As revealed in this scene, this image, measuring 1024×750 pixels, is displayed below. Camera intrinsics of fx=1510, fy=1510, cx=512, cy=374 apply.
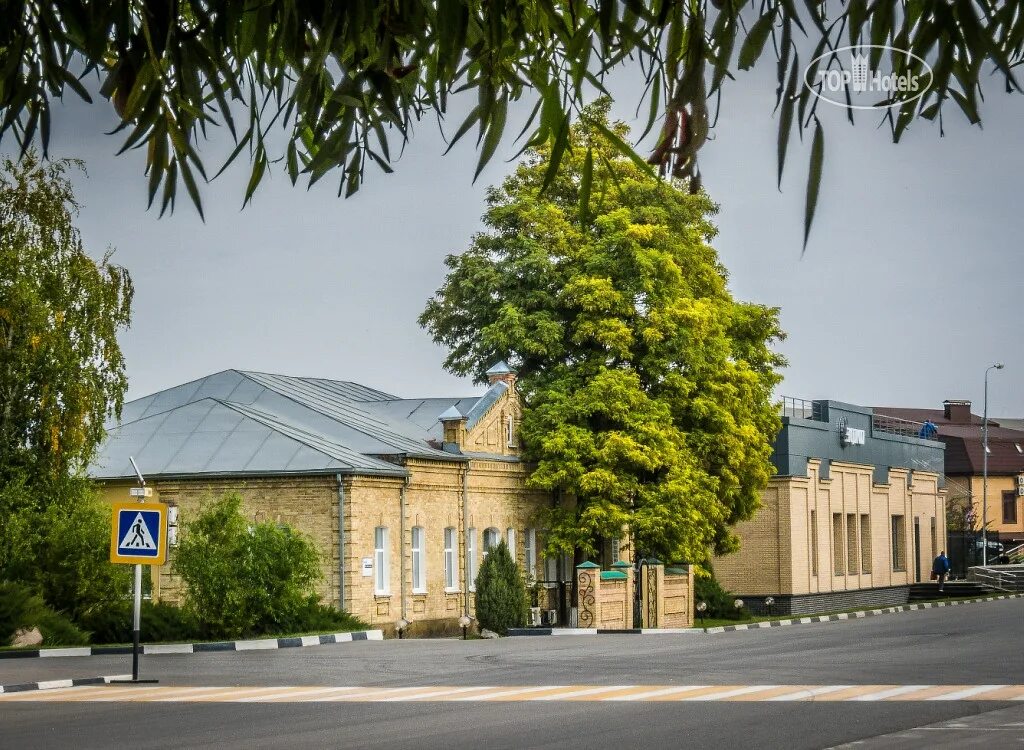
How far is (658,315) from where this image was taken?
44.1 metres

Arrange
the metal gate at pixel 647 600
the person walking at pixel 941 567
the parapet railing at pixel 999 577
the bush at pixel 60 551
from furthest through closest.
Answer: the parapet railing at pixel 999 577
the person walking at pixel 941 567
the metal gate at pixel 647 600
the bush at pixel 60 551

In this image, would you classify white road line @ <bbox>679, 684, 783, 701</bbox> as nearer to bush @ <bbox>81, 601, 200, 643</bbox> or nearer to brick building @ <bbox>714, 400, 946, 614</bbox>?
bush @ <bbox>81, 601, 200, 643</bbox>

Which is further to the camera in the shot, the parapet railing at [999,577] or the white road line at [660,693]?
the parapet railing at [999,577]

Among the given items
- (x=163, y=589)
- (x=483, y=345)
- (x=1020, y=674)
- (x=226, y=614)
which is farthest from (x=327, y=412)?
(x=1020, y=674)

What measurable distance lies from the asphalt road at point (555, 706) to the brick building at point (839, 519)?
24563 millimetres

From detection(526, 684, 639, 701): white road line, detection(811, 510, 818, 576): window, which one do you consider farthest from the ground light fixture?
detection(526, 684, 639, 701): white road line

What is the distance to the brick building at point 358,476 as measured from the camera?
37.5 meters

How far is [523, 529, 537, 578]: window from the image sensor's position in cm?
4594

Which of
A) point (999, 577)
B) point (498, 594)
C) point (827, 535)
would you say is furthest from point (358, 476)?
point (999, 577)

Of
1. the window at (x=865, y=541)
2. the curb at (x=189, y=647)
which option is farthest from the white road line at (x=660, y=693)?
the window at (x=865, y=541)

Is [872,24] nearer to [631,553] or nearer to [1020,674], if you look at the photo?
[1020,674]

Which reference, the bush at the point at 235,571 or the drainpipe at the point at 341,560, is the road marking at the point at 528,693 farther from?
the drainpipe at the point at 341,560

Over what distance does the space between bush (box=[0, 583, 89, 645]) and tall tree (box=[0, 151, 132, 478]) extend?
3.55 metres

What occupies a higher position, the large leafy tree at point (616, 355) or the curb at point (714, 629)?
the large leafy tree at point (616, 355)
